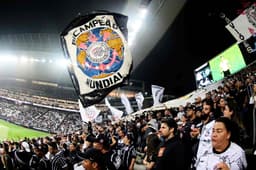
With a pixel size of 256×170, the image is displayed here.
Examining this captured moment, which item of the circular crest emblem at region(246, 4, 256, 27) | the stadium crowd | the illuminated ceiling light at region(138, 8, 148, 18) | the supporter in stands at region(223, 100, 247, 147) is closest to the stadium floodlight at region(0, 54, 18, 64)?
the illuminated ceiling light at region(138, 8, 148, 18)

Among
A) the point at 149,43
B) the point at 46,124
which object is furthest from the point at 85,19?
the point at 46,124

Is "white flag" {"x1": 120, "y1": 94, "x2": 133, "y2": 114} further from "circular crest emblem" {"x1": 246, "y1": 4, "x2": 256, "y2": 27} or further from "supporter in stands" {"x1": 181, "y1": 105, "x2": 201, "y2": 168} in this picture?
"circular crest emblem" {"x1": 246, "y1": 4, "x2": 256, "y2": 27}

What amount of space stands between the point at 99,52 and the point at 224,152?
2836 mm

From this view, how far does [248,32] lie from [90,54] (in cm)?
282

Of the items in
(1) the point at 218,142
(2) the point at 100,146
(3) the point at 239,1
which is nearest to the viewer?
(1) the point at 218,142

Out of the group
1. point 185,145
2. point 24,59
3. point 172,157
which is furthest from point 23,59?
point 172,157

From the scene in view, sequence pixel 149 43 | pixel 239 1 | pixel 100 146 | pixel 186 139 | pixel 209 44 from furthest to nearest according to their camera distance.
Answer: pixel 149 43 < pixel 209 44 < pixel 239 1 < pixel 186 139 < pixel 100 146

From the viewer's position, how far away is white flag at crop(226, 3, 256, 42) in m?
6.45

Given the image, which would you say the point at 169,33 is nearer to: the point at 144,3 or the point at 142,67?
the point at 144,3

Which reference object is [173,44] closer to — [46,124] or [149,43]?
[149,43]

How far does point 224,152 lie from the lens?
11.4 ft

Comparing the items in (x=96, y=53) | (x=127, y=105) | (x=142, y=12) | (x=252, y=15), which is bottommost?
(x=96, y=53)

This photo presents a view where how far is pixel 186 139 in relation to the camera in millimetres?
6648

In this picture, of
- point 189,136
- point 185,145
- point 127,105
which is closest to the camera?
point 185,145
